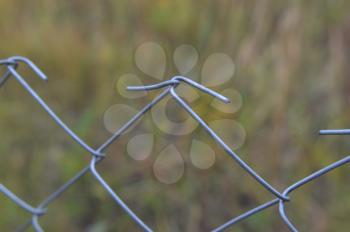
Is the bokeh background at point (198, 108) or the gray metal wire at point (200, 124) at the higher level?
the gray metal wire at point (200, 124)

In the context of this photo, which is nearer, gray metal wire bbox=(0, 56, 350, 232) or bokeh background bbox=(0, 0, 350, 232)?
gray metal wire bbox=(0, 56, 350, 232)

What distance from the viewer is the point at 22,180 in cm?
167

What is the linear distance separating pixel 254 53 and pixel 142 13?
447mm

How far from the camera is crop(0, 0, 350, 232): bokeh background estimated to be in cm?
162

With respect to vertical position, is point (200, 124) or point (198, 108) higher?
point (200, 124)

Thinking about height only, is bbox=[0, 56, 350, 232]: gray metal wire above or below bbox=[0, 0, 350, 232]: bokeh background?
above

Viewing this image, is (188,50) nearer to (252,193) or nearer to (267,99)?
→ (267,99)

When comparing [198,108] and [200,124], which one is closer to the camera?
[200,124]

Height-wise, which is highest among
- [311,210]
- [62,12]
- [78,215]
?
[62,12]

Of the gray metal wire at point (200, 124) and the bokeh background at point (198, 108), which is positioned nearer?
the gray metal wire at point (200, 124)

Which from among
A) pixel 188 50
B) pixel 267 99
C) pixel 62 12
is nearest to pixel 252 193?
pixel 267 99

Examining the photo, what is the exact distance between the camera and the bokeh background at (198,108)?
162 centimetres

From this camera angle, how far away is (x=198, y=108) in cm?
172

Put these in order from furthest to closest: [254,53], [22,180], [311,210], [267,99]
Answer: [254,53], [267,99], [22,180], [311,210]
